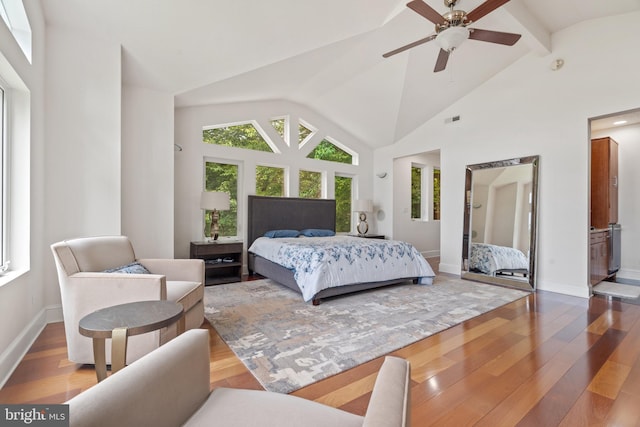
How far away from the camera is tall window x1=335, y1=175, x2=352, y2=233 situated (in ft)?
21.9

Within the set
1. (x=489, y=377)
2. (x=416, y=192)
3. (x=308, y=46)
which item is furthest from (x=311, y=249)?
(x=416, y=192)

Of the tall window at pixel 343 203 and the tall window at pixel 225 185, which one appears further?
the tall window at pixel 343 203

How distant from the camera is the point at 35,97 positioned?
258 cm

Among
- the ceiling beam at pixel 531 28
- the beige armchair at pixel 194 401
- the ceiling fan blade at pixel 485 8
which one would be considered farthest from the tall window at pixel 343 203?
the beige armchair at pixel 194 401

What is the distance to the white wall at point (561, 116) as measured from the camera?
3762mm

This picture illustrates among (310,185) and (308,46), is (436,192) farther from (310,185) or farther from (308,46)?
(308,46)

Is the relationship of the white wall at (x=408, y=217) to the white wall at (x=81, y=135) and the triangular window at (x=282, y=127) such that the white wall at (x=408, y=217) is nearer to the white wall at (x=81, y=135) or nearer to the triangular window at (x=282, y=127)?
the triangular window at (x=282, y=127)

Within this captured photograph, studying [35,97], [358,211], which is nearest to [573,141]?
[358,211]

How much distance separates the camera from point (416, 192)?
291 inches

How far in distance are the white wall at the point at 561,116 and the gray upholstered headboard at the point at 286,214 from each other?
2564mm

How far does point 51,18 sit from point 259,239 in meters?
3.47

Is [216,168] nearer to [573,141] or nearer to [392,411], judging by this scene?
[392,411]

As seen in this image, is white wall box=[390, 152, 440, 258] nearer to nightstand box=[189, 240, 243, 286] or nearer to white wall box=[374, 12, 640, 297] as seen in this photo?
white wall box=[374, 12, 640, 297]

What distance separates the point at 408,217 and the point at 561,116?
353 centimetres
